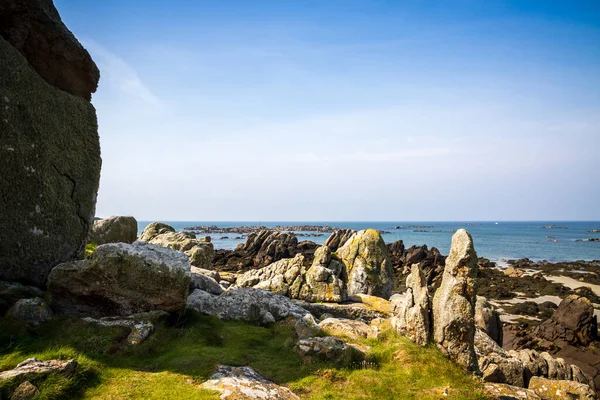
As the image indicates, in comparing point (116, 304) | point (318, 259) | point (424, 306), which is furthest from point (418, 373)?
point (318, 259)

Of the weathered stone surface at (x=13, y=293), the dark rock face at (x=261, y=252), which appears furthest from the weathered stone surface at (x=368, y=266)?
the dark rock face at (x=261, y=252)

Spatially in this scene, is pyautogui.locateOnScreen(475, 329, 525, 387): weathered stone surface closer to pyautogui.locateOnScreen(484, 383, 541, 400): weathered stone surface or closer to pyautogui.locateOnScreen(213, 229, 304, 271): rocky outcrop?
pyautogui.locateOnScreen(484, 383, 541, 400): weathered stone surface

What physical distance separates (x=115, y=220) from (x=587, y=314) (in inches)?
1461

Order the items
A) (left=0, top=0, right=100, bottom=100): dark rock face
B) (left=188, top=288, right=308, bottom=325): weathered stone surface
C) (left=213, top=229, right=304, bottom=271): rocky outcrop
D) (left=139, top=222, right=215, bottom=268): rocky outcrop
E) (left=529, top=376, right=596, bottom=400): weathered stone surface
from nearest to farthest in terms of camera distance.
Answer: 1. (left=529, top=376, right=596, bottom=400): weathered stone surface
2. (left=0, top=0, right=100, bottom=100): dark rock face
3. (left=188, top=288, right=308, bottom=325): weathered stone surface
4. (left=139, top=222, right=215, bottom=268): rocky outcrop
5. (left=213, top=229, right=304, bottom=271): rocky outcrop

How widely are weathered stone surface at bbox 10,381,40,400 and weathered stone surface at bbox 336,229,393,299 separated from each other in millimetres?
22407

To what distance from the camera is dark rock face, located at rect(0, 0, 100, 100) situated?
13.3 m

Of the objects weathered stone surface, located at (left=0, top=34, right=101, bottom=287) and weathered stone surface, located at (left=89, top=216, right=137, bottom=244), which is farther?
weathered stone surface, located at (left=89, top=216, right=137, bottom=244)

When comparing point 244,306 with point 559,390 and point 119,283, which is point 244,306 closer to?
point 119,283

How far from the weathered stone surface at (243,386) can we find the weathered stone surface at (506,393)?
5539 millimetres

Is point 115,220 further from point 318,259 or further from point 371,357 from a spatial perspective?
point 371,357

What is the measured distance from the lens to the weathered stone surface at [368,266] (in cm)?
2784

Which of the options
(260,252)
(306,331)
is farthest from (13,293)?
(260,252)

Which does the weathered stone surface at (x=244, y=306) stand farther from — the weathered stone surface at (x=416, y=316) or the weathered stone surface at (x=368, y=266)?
the weathered stone surface at (x=368, y=266)

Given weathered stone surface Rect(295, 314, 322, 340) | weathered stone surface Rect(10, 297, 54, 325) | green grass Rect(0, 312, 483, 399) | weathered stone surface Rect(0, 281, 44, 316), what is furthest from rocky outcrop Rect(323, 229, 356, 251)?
weathered stone surface Rect(10, 297, 54, 325)
